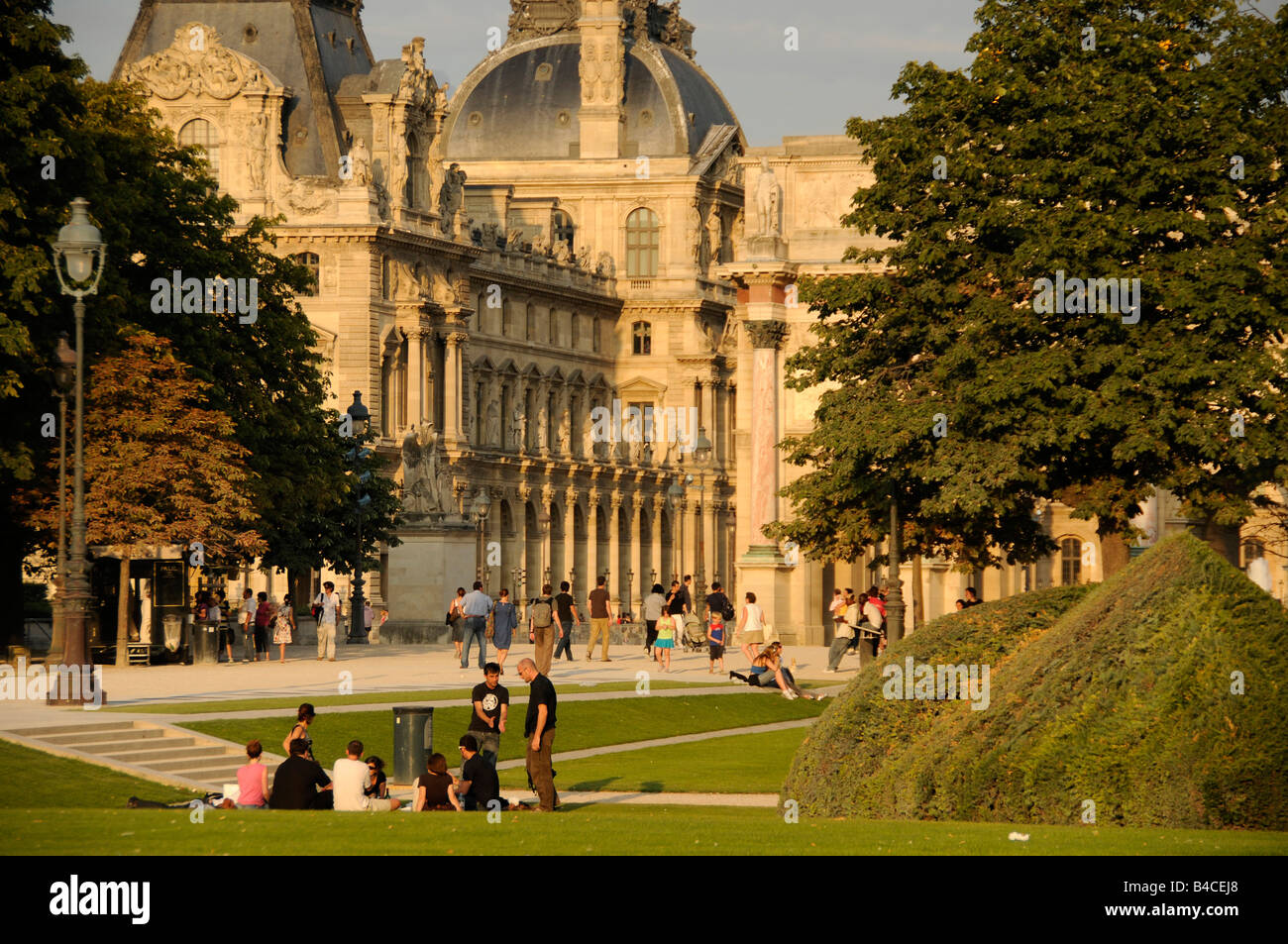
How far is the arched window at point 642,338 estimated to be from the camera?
148375 millimetres

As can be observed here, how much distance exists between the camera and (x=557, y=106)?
156 metres

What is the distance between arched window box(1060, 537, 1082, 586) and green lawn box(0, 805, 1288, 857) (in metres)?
78.7

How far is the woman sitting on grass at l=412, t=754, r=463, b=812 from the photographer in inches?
1051

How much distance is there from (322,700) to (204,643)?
16.8 metres

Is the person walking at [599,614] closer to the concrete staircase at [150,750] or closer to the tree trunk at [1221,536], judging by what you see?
the tree trunk at [1221,536]

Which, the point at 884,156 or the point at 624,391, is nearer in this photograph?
the point at 884,156

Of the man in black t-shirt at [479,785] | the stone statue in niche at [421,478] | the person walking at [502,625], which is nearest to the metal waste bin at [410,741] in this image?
the man in black t-shirt at [479,785]

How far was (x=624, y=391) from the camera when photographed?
147 m

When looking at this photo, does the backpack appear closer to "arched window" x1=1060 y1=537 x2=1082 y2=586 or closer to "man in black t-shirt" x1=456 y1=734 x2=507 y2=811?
"man in black t-shirt" x1=456 y1=734 x2=507 y2=811

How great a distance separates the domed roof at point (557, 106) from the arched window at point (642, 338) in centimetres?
1224

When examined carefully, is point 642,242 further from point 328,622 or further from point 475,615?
point 475,615
